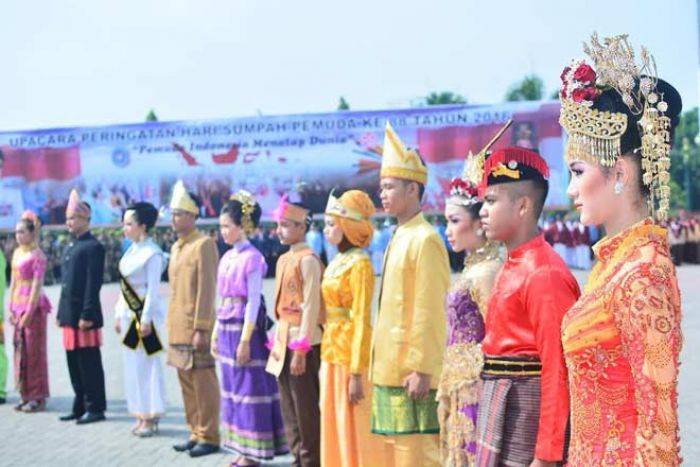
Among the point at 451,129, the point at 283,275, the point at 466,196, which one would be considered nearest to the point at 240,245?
the point at 283,275

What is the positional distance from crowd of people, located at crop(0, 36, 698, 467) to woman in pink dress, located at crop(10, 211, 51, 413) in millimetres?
23

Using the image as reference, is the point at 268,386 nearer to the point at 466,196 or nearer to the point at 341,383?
the point at 341,383

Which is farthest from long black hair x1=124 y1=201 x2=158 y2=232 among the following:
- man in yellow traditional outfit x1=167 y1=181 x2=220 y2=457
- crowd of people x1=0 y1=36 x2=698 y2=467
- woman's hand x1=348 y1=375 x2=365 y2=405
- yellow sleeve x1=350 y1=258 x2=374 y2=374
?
woman's hand x1=348 y1=375 x2=365 y2=405

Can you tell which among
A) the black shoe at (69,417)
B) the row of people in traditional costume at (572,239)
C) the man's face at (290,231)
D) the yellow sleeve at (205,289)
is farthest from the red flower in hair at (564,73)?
the row of people in traditional costume at (572,239)

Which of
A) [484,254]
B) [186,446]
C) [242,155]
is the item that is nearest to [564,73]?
[484,254]

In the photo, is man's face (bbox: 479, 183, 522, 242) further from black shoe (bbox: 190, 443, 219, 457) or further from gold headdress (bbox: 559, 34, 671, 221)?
black shoe (bbox: 190, 443, 219, 457)

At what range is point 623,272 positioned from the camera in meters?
2.39

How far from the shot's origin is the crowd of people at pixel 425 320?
2439mm

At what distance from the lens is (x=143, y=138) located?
27.8 meters

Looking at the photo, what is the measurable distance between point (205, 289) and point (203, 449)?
1267 millimetres

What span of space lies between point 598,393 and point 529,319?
684mm

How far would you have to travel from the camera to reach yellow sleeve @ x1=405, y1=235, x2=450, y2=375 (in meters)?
4.46

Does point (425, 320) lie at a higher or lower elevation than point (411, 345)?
higher

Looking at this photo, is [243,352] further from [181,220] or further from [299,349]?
[181,220]
